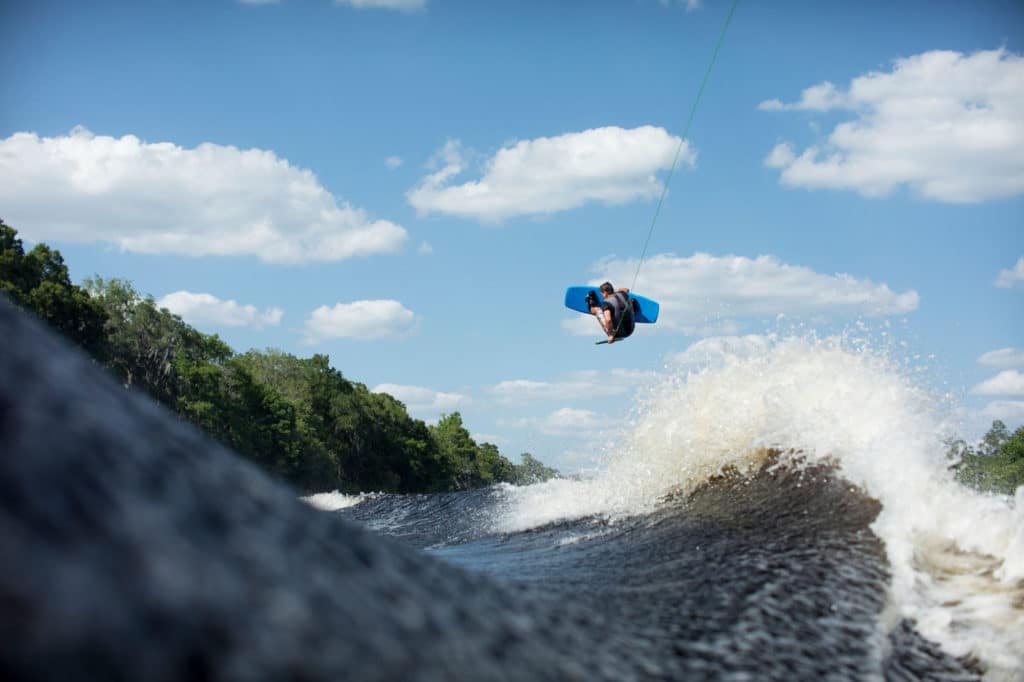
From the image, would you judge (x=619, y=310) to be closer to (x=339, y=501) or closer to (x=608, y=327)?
(x=608, y=327)

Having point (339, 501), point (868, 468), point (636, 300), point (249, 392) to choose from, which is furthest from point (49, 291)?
point (868, 468)

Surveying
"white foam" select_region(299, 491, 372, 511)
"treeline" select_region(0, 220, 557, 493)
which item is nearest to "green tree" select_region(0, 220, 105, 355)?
"treeline" select_region(0, 220, 557, 493)

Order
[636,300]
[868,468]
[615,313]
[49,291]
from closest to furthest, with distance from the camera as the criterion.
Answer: [868,468] < [615,313] < [636,300] < [49,291]

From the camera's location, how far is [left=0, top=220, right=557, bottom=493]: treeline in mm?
43125

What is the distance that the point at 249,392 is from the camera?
53812mm

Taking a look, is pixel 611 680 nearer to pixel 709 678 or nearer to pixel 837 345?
pixel 709 678

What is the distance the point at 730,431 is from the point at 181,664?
889 centimetres

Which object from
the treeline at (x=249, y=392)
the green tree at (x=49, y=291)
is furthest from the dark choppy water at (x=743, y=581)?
the green tree at (x=49, y=291)

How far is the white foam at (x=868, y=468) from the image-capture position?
4.81m

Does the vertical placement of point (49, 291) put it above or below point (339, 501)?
above

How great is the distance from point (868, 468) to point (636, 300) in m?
11.8

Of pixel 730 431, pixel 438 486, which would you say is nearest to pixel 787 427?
pixel 730 431

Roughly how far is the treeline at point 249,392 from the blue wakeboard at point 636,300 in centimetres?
428

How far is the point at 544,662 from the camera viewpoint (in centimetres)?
211
